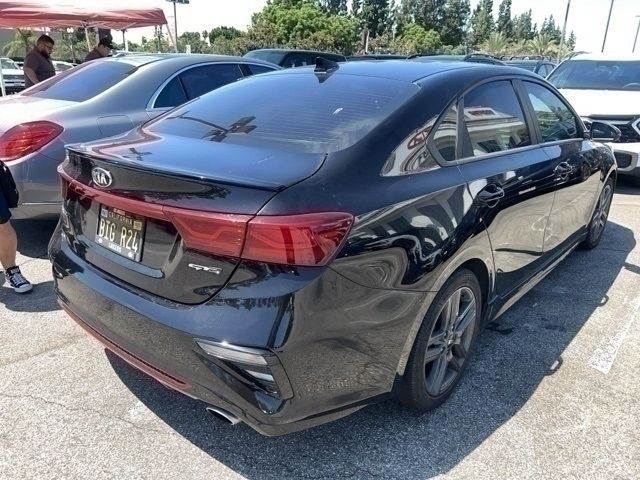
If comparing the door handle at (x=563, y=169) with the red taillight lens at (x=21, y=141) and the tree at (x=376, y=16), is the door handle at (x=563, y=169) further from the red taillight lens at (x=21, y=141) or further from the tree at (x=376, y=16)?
the tree at (x=376, y=16)

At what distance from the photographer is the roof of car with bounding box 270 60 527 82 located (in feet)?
9.19

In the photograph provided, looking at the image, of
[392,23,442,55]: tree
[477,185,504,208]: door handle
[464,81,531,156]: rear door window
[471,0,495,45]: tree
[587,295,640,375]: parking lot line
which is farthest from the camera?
[471,0,495,45]: tree

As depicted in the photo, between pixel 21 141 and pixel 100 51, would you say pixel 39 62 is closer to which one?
pixel 100 51

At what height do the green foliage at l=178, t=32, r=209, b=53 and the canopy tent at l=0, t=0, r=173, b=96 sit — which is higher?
the canopy tent at l=0, t=0, r=173, b=96

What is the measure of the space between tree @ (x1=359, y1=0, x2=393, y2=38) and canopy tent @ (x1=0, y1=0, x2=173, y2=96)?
7095 centimetres

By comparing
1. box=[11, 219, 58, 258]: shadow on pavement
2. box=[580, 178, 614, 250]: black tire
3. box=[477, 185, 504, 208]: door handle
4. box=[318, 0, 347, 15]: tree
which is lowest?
box=[11, 219, 58, 258]: shadow on pavement

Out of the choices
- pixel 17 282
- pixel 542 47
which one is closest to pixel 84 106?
pixel 17 282

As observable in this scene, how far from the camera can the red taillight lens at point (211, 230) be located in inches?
73.2

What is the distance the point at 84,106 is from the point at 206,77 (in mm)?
1296

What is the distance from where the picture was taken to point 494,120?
297 cm

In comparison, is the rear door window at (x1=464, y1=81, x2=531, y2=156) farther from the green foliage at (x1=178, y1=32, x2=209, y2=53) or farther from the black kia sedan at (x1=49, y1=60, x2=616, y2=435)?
the green foliage at (x1=178, y1=32, x2=209, y2=53)

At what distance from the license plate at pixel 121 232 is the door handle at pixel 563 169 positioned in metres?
2.57

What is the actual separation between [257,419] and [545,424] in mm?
1451

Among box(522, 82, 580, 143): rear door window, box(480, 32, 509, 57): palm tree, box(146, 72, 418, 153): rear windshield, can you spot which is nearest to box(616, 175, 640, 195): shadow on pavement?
box(522, 82, 580, 143): rear door window
